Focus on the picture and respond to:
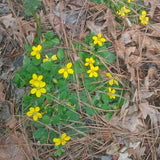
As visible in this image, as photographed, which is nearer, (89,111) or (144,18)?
(89,111)

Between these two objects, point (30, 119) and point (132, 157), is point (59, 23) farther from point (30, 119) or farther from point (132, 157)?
point (132, 157)

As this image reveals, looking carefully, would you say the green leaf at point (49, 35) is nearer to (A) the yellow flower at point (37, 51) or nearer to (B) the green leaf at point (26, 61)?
(A) the yellow flower at point (37, 51)

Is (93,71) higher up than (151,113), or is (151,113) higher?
(93,71)

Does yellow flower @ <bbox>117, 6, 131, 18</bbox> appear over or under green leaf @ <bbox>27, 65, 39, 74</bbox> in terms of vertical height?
over

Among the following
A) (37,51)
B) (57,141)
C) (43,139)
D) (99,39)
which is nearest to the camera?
(57,141)

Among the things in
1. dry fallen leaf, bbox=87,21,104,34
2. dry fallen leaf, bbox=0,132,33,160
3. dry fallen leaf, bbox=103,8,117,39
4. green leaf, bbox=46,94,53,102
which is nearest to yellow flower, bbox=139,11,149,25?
dry fallen leaf, bbox=103,8,117,39

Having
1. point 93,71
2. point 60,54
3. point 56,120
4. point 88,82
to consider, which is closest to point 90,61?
point 93,71

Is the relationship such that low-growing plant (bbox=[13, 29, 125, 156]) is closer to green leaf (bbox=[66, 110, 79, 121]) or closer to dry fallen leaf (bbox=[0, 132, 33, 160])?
green leaf (bbox=[66, 110, 79, 121])

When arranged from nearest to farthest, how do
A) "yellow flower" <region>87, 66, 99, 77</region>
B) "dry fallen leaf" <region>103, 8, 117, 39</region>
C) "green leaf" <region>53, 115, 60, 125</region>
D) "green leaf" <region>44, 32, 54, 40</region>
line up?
"green leaf" <region>53, 115, 60, 125</region>
"yellow flower" <region>87, 66, 99, 77</region>
"green leaf" <region>44, 32, 54, 40</region>
"dry fallen leaf" <region>103, 8, 117, 39</region>

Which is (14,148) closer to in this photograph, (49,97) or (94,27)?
(49,97)
